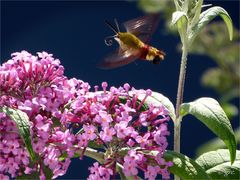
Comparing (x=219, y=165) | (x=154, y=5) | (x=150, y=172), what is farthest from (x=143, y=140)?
(x=154, y=5)

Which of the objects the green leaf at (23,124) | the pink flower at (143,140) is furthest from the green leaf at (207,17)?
the green leaf at (23,124)

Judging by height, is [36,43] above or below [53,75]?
below

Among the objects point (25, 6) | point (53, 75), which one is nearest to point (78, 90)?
point (53, 75)

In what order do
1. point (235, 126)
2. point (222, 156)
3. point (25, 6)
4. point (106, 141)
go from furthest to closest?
point (25, 6) → point (235, 126) → point (222, 156) → point (106, 141)

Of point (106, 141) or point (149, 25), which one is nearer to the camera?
point (106, 141)

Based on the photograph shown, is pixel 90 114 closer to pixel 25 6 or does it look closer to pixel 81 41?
pixel 81 41

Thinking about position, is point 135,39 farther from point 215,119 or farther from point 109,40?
point 215,119

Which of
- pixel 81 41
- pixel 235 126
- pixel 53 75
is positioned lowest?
pixel 235 126

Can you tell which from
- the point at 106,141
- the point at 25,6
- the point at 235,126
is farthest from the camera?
the point at 25,6
